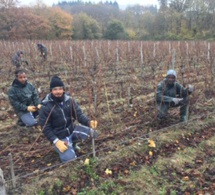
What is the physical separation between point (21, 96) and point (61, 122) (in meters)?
1.41

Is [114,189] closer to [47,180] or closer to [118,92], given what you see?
[47,180]

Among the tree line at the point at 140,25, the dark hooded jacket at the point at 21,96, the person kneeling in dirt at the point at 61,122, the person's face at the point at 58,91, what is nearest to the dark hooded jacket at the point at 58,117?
the person kneeling in dirt at the point at 61,122

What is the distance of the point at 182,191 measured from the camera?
9.43 feet

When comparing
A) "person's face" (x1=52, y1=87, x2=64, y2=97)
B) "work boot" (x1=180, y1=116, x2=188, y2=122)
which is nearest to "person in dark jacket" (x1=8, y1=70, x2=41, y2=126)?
"person's face" (x1=52, y1=87, x2=64, y2=97)

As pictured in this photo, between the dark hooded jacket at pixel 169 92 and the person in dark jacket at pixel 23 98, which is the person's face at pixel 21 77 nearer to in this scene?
the person in dark jacket at pixel 23 98

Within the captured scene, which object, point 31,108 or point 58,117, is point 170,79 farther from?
point 31,108

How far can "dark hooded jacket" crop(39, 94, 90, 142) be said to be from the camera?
3129 mm

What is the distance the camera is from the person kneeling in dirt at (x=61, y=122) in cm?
308

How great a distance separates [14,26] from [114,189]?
3006cm

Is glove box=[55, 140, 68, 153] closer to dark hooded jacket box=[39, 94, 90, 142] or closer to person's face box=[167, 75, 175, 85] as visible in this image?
dark hooded jacket box=[39, 94, 90, 142]

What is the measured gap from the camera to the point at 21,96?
4312mm

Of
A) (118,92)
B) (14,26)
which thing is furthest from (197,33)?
(118,92)

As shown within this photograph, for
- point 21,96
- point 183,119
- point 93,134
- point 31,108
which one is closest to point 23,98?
point 21,96

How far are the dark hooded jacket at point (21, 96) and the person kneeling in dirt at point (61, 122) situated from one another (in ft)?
3.87
